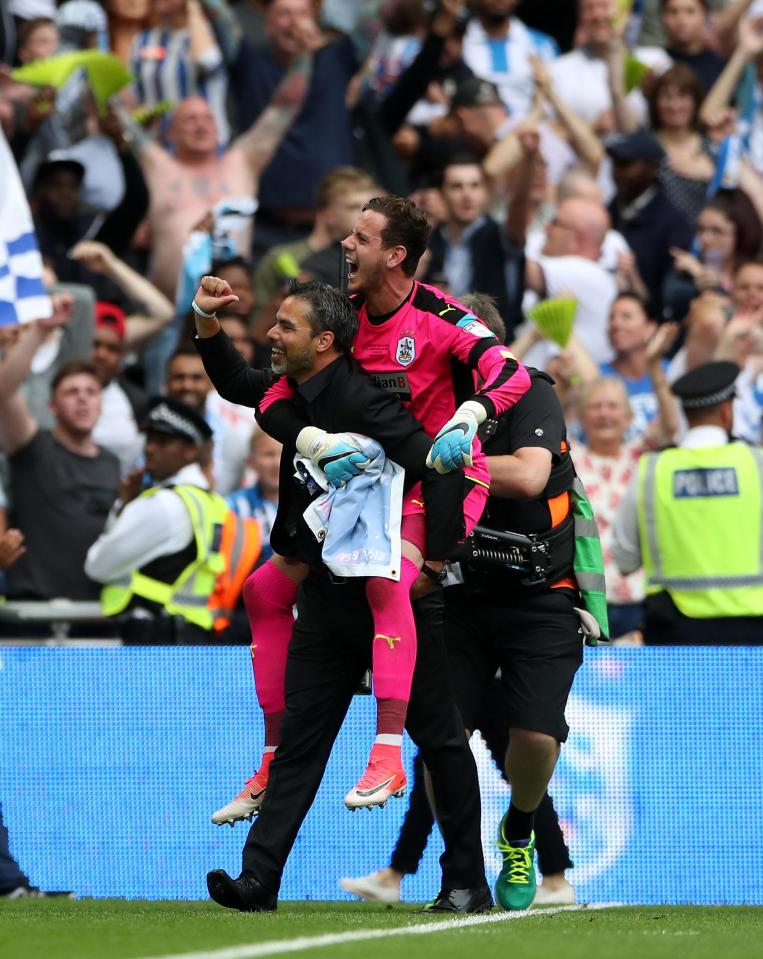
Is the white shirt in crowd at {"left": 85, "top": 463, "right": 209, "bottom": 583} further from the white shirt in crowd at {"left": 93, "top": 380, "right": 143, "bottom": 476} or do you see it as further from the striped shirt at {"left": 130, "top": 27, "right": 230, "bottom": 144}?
the striped shirt at {"left": 130, "top": 27, "right": 230, "bottom": 144}

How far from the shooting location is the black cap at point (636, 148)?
1331 centimetres

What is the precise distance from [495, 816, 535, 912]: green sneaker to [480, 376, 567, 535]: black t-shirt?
1160mm

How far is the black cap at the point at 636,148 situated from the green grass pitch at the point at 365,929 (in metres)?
7.10

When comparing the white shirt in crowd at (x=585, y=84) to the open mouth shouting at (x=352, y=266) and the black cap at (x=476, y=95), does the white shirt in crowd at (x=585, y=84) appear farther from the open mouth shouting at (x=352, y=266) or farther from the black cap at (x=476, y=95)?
the open mouth shouting at (x=352, y=266)

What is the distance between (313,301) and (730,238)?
752 centimetres

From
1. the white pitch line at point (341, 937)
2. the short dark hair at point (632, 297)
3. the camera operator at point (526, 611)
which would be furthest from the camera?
the short dark hair at point (632, 297)

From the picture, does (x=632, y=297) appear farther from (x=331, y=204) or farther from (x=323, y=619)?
(x=323, y=619)

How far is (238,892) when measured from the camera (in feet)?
20.9

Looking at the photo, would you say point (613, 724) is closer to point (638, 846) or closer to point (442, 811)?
point (638, 846)

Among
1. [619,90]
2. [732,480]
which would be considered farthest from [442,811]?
[619,90]

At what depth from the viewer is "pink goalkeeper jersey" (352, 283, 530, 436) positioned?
6.34 m

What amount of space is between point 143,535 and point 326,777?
144 centimetres

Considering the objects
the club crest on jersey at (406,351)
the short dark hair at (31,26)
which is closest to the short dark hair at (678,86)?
the short dark hair at (31,26)

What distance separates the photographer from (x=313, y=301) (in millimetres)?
6367
